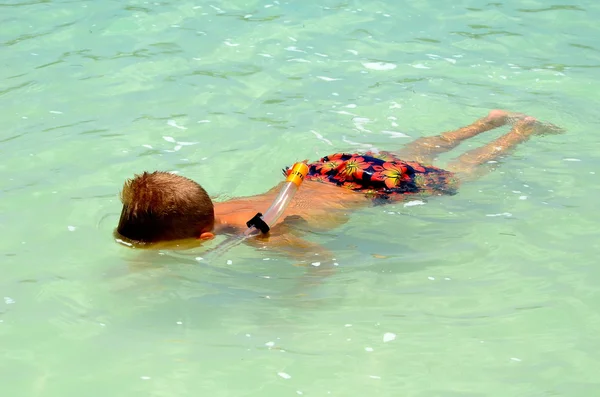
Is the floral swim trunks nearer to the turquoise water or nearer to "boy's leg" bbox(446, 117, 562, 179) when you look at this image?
the turquoise water

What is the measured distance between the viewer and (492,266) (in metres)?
3.55

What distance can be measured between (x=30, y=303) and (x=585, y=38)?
571 cm

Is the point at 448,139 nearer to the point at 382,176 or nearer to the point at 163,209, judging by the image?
the point at 382,176

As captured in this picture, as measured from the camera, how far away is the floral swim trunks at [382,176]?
440 cm

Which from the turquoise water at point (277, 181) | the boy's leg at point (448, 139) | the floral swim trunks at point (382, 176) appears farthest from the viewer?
the boy's leg at point (448, 139)

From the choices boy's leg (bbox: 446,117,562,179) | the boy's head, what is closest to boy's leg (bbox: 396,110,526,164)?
boy's leg (bbox: 446,117,562,179)

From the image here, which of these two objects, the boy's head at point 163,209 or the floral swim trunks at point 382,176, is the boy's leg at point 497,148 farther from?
the boy's head at point 163,209

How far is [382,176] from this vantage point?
4.41 meters

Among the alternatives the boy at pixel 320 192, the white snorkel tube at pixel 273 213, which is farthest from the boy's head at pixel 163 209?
the white snorkel tube at pixel 273 213

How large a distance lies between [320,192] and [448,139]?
1.27 m

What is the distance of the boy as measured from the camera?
3.57 metres

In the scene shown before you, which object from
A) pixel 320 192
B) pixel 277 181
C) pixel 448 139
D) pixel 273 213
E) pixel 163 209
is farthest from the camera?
pixel 448 139

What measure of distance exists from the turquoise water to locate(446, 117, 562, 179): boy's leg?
0.31 ft

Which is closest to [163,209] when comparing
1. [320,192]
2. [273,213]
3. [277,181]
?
[273,213]
